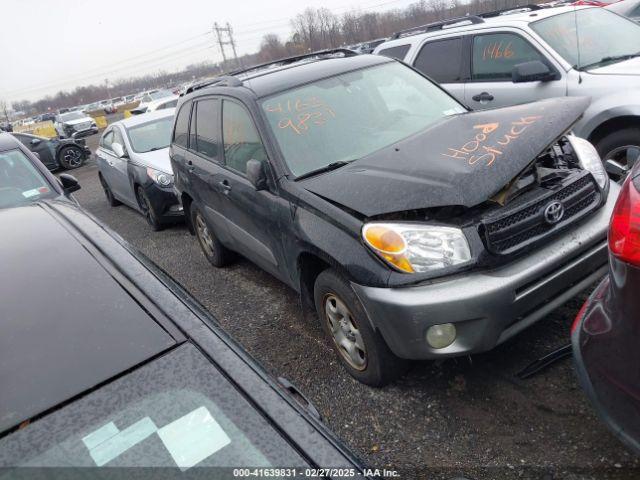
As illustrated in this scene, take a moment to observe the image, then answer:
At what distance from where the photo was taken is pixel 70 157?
1614 cm

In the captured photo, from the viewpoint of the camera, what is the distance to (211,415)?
3.80 ft

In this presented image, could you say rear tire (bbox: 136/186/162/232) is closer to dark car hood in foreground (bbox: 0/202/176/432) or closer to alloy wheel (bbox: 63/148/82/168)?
dark car hood in foreground (bbox: 0/202/176/432)

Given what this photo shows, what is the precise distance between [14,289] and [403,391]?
2078 millimetres

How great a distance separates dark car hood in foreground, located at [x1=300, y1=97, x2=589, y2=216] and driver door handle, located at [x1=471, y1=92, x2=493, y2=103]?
7.56ft

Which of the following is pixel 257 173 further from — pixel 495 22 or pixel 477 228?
pixel 495 22

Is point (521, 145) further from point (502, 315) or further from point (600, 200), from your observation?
point (502, 315)

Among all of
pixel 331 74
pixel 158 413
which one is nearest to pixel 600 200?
pixel 331 74

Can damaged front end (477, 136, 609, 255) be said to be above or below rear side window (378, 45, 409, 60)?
below

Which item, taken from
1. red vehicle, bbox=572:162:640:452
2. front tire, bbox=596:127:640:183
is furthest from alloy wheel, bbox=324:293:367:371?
front tire, bbox=596:127:640:183

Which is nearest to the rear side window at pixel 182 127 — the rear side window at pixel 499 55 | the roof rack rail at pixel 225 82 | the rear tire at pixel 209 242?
the roof rack rail at pixel 225 82

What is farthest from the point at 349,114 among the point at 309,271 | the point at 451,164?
the point at 309,271

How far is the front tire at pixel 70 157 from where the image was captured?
1587 cm

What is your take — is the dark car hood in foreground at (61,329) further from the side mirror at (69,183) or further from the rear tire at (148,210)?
the rear tire at (148,210)

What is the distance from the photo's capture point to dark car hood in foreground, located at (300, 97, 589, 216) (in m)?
2.51
